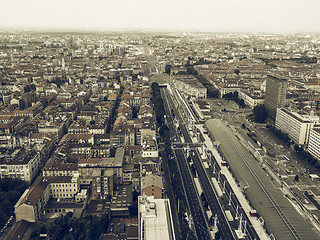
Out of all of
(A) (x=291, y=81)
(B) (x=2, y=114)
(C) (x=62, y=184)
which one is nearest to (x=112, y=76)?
(B) (x=2, y=114)

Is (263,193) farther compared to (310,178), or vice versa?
(310,178)

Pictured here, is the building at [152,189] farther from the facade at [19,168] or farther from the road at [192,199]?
the facade at [19,168]

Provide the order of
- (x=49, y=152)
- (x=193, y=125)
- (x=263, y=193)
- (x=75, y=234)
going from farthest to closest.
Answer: (x=193, y=125) → (x=49, y=152) → (x=263, y=193) → (x=75, y=234)

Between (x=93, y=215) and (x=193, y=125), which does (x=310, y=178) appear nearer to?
(x=193, y=125)

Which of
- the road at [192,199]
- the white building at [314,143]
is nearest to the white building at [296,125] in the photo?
the white building at [314,143]

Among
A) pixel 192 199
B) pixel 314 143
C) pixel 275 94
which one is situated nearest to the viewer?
pixel 192 199

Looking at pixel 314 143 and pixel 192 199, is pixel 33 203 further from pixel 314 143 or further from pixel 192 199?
pixel 314 143

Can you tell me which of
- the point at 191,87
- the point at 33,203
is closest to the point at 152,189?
the point at 33,203
